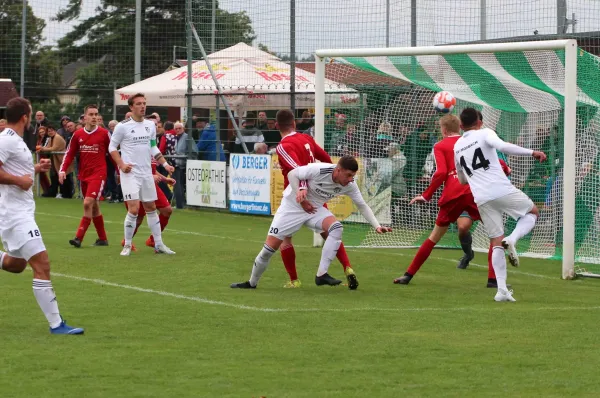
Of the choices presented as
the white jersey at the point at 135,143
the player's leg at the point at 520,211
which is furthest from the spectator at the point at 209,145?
the player's leg at the point at 520,211


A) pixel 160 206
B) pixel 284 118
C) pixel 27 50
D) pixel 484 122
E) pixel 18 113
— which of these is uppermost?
pixel 27 50

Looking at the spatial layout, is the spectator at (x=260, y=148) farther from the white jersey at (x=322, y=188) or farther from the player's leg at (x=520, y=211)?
the player's leg at (x=520, y=211)

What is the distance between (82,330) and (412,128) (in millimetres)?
9251

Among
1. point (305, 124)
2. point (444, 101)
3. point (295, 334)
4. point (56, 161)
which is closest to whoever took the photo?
point (295, 334)

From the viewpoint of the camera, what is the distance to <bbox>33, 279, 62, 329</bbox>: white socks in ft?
29.2

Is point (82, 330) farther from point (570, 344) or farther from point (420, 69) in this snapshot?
point (420, 69)

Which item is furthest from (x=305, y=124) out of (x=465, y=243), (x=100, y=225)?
(x=465, y=243)

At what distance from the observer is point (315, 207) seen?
11883 mm

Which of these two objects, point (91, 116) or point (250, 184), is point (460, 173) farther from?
point (250, 184)

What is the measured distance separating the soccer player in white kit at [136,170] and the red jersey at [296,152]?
3.51 m

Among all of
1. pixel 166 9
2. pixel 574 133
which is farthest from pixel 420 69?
pixel 166 9

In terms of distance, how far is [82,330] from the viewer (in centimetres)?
910

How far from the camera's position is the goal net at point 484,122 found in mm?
14234

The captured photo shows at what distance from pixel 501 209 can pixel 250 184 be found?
1188cm
